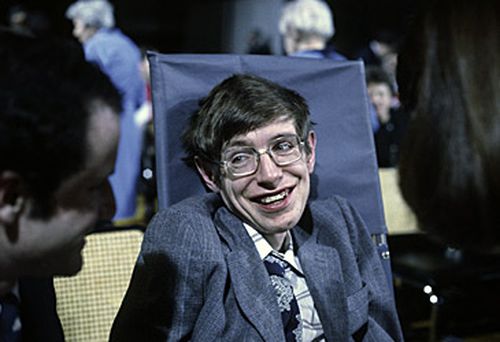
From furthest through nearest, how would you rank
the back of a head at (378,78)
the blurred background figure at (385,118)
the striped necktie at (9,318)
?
the back of a head at (378,78), the blurred background figure at (385,118), the striped necktie at (9,318)

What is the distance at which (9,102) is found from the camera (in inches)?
38.0

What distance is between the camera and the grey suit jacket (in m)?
1.57

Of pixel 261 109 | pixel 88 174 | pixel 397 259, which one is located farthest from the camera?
pixel 397 259

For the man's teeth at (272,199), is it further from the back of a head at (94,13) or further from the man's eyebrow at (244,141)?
the back of a head at (94,13)

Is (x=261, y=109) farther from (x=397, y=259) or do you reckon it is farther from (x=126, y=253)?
(x=397, y=259)

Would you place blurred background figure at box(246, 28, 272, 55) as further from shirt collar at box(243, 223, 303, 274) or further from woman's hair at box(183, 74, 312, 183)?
shirt collar at box(243, 223, 303, 274)

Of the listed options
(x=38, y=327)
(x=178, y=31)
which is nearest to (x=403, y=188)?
(x=38, y=327)

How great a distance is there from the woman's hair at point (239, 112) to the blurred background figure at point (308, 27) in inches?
63.0

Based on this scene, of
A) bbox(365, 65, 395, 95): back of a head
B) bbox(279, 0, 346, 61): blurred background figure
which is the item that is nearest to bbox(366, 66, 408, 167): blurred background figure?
bbox(365, 65, 395, 95): back of a head

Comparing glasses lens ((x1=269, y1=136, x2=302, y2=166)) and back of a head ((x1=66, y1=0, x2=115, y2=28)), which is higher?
back of a head ((x1=66, y1=0, x2=115, y2=28))

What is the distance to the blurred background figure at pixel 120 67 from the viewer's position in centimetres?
391

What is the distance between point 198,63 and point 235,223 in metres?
0.51

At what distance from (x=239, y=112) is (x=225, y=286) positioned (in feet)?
1.41

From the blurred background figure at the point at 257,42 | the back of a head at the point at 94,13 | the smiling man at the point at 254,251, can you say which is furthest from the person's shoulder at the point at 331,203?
the blurred background figure at the point at 257,42
